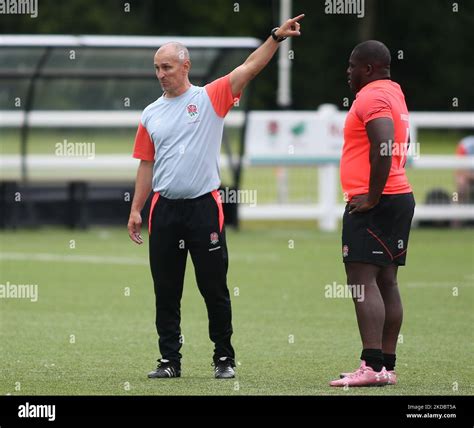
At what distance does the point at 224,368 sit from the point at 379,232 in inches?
52.7

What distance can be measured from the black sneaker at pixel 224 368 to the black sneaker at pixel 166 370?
0.81 ft

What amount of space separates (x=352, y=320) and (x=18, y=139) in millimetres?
13108

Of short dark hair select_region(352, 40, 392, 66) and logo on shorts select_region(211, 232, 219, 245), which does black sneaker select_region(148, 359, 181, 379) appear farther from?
short dark hair select_region(352, 40, 392, 66)

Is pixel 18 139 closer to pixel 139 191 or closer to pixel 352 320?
pixel 352 320

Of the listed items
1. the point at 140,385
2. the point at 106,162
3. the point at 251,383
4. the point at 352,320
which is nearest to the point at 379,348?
the point at 251,383

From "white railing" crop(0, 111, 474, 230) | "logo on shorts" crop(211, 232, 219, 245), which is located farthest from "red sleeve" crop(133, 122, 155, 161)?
"white railing" crop(0, 111, 474, 230)

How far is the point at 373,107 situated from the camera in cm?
845

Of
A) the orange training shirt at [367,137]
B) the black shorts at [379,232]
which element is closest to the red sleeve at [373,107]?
the orange training shirt at [367,137]

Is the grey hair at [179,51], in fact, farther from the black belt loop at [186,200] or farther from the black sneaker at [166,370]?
the black sneaker at [166,370]

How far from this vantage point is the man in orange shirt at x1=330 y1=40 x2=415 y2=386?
338 inches

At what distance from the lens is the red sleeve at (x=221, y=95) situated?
348 inches

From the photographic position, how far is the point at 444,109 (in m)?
57.8

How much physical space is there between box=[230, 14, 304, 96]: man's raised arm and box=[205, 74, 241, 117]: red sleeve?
8cm

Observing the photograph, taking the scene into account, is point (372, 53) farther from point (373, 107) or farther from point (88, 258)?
point (88, 258)
